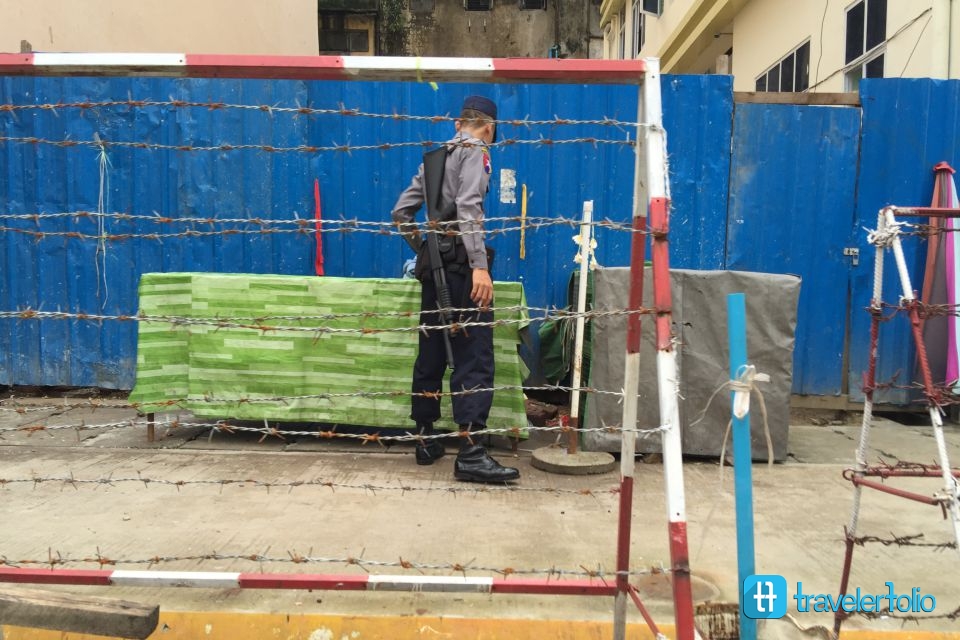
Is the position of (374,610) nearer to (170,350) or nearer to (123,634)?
(123,634)

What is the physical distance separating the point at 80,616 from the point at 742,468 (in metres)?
1.99

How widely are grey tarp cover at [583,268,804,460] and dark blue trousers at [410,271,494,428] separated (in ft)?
2.74

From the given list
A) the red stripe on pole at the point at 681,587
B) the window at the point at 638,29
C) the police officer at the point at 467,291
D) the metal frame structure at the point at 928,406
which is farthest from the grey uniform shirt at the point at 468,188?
the window at the point at 638,29

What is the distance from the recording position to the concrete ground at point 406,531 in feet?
8.38

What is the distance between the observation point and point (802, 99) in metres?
5.53

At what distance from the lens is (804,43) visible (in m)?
8.22

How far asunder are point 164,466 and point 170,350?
2.90 ft

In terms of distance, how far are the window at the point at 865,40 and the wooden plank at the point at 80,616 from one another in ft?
22.5

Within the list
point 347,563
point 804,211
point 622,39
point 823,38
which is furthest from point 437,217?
point 622,39

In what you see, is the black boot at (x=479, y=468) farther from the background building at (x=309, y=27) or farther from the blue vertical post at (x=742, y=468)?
the background building at (x=309, y=27)

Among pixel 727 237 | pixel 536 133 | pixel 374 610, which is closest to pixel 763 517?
pixel 374 610

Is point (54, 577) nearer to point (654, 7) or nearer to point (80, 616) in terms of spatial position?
point (80, 616)

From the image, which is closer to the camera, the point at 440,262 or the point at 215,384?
the point at 440,262

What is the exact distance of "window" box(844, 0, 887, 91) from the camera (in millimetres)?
6493
